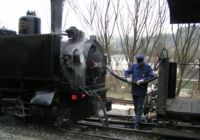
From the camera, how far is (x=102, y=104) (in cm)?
840

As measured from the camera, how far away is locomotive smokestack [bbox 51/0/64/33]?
907 cm

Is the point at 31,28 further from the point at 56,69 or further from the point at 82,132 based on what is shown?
the point at 82,132

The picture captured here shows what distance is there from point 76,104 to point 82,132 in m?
0.73

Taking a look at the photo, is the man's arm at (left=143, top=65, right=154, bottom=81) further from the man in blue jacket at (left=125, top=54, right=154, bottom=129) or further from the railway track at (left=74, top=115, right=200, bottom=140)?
the railway track at (left=74, top=115, right=200, bottom=140)

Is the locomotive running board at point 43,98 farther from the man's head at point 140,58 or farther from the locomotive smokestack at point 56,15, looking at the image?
the man's head at point 140,58

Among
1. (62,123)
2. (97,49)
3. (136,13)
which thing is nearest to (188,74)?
(136,13)

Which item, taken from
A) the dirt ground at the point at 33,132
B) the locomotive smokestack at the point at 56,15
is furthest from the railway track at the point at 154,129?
the locomotive smokestack at the point at 56,15

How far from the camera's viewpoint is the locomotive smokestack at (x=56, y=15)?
907 centimetres

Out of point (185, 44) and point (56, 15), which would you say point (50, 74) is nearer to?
point (56, 15)

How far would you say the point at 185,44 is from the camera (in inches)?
601

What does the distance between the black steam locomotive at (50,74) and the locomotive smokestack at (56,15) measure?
52cm

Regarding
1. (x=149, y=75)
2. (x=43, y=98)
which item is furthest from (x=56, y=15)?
(x=149, y=75)

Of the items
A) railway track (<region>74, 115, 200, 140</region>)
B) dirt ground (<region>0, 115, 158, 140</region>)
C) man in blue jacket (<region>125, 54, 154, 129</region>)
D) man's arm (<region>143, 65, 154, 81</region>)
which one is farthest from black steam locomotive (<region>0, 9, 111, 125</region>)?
man's arm (<region>143, 65, 154, 81</region>)

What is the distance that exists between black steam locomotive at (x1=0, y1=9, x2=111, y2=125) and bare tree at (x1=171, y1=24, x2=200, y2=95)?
23.5 ft
